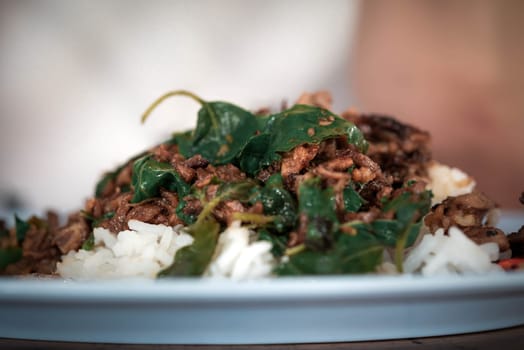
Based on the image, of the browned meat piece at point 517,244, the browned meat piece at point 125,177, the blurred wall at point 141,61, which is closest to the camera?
the browned meat piece at point 517,244

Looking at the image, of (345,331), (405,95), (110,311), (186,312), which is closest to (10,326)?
(110,311)

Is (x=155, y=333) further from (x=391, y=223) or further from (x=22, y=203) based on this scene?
(x=22, y=203)

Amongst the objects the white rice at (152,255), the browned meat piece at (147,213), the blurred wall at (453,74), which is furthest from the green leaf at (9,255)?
the blurred wall at (453,74)

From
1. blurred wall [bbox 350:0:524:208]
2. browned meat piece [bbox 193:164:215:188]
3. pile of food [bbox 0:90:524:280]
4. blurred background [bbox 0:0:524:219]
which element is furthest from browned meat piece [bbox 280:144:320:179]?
blurred wall [bbox 350:0:524:208]

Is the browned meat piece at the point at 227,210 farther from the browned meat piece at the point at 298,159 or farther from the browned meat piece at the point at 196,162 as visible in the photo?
the browned meat piece at the point at 196,162

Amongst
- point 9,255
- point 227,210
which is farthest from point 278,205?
point 9,255

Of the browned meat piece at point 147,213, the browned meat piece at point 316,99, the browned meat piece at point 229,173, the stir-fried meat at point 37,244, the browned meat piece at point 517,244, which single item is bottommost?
the stir-fried meat at point 37,244
